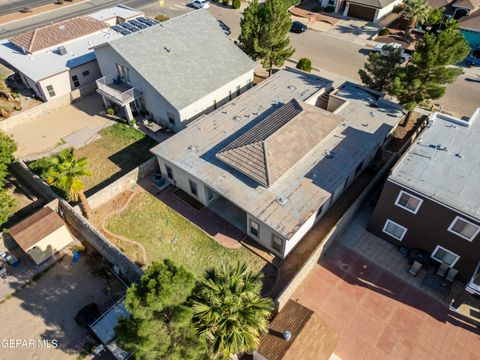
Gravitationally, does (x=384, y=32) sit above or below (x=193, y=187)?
above

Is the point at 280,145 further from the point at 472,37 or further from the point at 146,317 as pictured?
the point at 472,37

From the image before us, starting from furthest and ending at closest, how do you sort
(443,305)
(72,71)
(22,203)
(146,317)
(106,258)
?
1. (72,71)
2. (22,203)
3. (106,258)
4. (443,305)
5. (146,317)

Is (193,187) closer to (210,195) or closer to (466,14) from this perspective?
(210,195)

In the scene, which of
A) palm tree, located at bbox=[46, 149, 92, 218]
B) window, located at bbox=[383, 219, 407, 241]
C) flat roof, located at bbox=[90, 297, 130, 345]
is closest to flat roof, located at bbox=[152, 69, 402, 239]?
window, located at bbox=[383, 219, 407, 241]

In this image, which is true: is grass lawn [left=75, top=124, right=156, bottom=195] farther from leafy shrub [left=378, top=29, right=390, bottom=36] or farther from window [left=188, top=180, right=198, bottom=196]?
leafy shrub [left=378, top=29, right=390, bottom=36]

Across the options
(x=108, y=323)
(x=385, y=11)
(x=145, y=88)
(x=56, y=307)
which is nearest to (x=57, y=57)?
(x=145, y=88)

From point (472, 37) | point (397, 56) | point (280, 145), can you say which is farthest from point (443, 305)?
point (472, 37)
